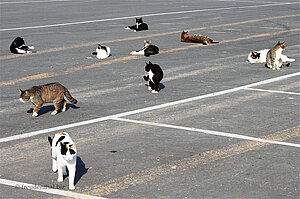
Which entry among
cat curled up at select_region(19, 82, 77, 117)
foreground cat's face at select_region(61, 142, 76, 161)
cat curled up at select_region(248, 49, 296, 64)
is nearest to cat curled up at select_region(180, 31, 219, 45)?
cat curled up at select_region(248, 49, 296, 64)

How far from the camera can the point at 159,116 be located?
15.7m

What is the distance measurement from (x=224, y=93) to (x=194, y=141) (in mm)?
5292

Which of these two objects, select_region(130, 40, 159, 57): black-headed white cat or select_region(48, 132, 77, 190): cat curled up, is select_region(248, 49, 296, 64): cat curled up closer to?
select_region(130, 40, 159, 57): black-headed white cat

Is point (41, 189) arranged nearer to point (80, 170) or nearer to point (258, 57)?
point (80, 170)

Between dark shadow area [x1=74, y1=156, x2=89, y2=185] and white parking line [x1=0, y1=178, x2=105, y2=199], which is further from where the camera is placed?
dark shadow area [x1=74, y1=156, x2=89, y2=185]

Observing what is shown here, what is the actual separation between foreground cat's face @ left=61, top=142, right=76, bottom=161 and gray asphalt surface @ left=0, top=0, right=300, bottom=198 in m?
0.73

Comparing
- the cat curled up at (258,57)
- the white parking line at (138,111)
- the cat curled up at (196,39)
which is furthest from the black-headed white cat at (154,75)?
the cat curled up at (196,39)

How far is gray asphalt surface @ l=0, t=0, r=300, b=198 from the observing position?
11.0m

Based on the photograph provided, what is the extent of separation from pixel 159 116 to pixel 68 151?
604cm

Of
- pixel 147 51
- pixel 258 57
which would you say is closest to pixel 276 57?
pixel 258 57

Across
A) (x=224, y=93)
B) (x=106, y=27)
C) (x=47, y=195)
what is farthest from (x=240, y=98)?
(x=106, y=27)

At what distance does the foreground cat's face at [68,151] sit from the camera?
9914mm

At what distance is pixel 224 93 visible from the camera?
18.5 metres

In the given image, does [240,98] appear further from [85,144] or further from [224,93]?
[85,144]
